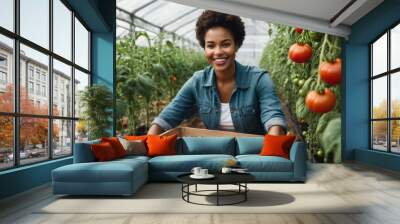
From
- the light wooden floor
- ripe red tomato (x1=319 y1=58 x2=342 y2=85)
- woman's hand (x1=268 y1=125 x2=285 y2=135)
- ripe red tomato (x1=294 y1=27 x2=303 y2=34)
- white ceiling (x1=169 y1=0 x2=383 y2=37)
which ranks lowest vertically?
the light wooden floor

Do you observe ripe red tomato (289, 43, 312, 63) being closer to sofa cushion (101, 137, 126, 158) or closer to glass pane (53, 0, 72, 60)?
sofa cushion (101, 137, 126, 158)

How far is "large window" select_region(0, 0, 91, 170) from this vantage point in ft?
15.4

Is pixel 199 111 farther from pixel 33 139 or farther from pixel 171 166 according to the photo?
pixel 33 139

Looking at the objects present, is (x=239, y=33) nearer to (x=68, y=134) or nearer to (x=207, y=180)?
(x=68, y=134)

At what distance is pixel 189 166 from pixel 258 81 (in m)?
2.84

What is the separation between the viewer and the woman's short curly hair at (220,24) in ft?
25.6

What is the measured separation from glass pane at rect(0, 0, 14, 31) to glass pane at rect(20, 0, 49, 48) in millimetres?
246

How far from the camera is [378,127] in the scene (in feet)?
26.3

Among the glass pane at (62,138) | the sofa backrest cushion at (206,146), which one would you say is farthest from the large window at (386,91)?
the glass pane at (62,138)

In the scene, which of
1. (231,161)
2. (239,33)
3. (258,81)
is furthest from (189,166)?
(239,33)

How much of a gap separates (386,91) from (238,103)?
2.68 m

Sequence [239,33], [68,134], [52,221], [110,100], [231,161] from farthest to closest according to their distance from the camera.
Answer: [239,33] < [110,100] < [68,134] < [231,161] < [52,221]

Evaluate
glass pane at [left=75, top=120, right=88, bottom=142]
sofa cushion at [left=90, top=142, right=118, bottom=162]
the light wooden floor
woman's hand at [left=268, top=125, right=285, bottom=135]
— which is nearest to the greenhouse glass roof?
woman's hand at [left=268, top=125, right=285, bottom=135]

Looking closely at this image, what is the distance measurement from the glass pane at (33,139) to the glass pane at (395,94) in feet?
18.4
